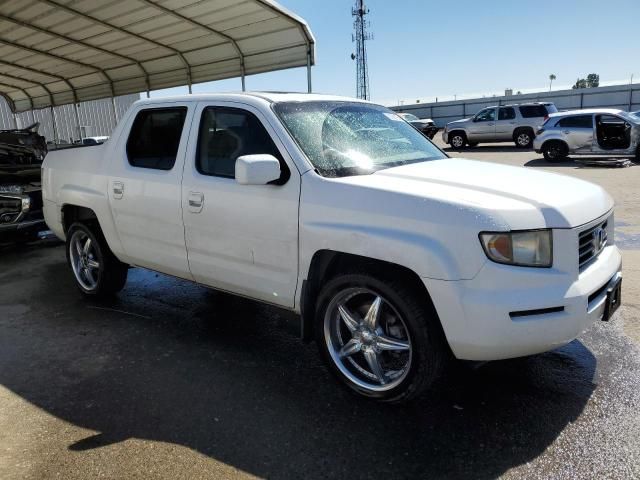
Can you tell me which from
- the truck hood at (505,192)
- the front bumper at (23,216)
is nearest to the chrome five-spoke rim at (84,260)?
the front bumper at (23,216)

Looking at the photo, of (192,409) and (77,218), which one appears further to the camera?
(77,218)

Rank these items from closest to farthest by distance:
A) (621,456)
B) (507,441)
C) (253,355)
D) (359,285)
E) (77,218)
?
1. (621,456)
2. (507,441)
3. (359,285)
4. (253,355)
5. (77,218)

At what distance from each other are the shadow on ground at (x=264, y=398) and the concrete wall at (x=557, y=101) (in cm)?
3580

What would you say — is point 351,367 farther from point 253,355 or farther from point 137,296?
point 137,296

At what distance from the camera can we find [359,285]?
2979 millimetres

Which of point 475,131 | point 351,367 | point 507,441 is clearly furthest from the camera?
point 475,131

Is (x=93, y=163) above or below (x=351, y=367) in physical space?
above

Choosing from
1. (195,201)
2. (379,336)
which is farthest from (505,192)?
(195,201)

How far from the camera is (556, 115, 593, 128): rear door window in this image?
1566cm

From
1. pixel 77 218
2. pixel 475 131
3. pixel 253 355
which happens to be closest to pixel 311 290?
pixel 253 355

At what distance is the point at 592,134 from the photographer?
15.6 metres

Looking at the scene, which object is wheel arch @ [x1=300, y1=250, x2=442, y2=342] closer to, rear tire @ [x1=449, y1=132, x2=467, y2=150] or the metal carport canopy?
the metal carport canopy

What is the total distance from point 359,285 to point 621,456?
1575 mm

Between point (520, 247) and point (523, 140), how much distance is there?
68.5ft
